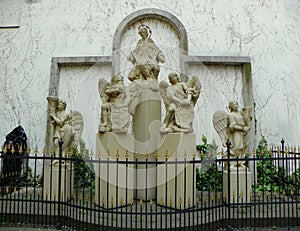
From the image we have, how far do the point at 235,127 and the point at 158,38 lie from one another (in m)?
4.45

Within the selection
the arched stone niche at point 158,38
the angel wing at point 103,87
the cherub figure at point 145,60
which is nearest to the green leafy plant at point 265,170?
the arched stone niche at point 158,38

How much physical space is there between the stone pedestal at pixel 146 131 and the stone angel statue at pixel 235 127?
143 centimetres

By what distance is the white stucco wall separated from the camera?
9109mm

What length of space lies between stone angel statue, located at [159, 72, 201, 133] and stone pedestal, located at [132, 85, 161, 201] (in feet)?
1.62

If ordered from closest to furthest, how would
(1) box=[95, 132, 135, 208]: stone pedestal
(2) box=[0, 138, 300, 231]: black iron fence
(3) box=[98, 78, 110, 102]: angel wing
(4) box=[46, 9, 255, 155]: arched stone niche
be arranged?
(2) box=[0, 138, 300, 231]: black iron fence < (1) box=[95, 132, 135, 208]: stone pedestal < (3) box=[98, 78, 110, 102]: angel wing < (4) box=[46, 9, 255, 155]: arched stone niche

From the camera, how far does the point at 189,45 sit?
30.3ft

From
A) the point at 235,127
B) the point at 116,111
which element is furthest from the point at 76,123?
the point at 235,127

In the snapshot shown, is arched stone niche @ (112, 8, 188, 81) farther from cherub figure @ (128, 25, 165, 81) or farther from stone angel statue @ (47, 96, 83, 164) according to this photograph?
stone angel statue @ (47, 96, 83, 164)

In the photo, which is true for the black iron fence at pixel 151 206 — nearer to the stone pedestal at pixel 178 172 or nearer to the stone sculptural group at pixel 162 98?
the stone pedestal at pixel 178 172

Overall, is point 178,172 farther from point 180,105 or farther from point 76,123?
point 76,123

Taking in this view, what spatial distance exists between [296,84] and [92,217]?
753cm

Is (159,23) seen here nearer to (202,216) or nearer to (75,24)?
(75,24)

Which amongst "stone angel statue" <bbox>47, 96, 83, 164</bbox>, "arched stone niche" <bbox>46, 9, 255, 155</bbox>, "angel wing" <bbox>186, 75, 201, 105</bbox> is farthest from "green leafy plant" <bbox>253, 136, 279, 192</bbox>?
"stone angel statue" <bbox>47, 96, 83, 164</bbox>

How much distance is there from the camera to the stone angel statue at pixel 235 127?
6.34 metres
